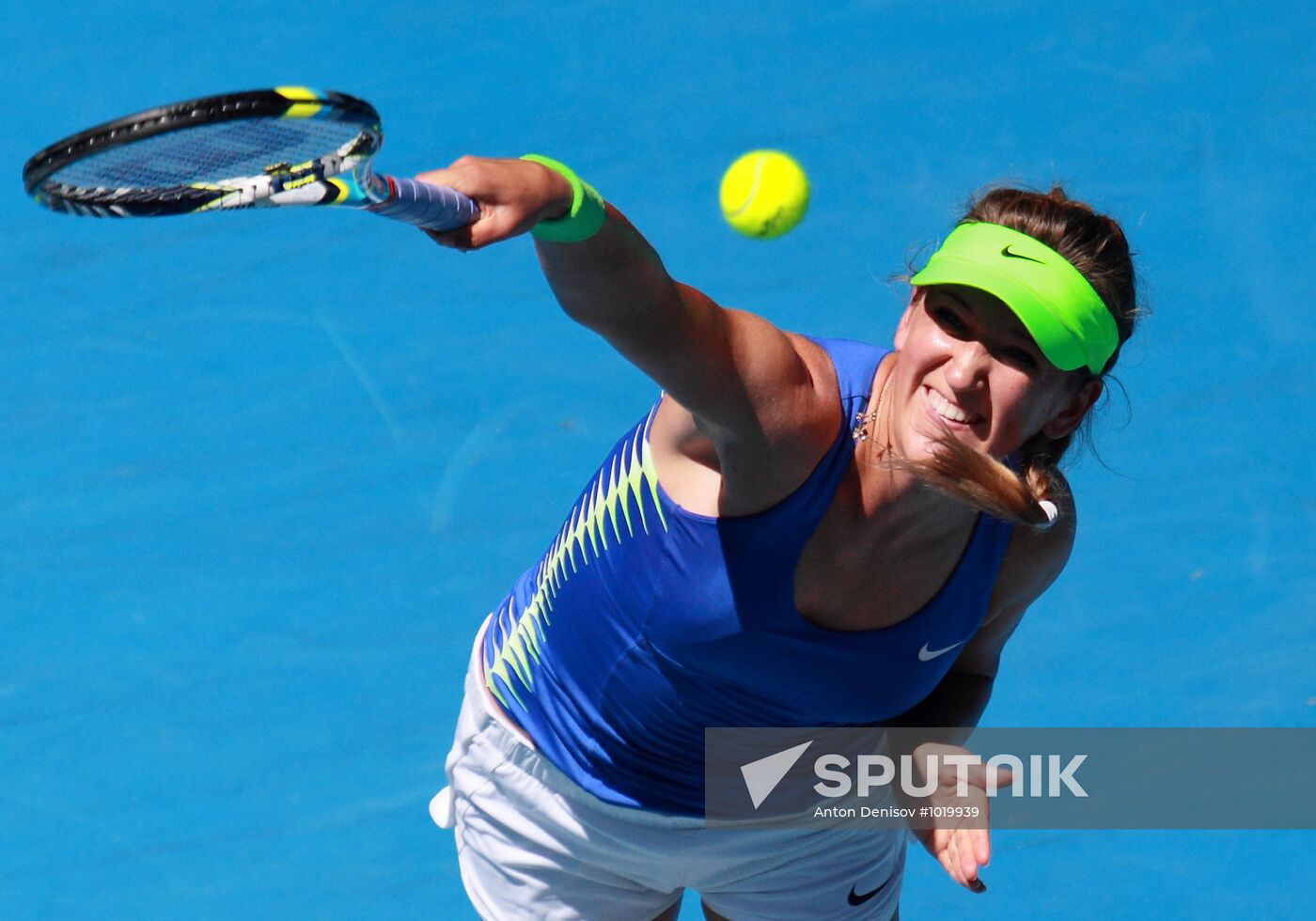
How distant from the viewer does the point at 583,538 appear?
2.20m

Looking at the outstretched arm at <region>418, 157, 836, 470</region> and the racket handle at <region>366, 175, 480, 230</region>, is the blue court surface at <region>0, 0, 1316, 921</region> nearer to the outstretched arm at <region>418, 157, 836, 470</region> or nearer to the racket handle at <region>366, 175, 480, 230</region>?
the outstretched arm at <region>418, 157, 836, 470</region>

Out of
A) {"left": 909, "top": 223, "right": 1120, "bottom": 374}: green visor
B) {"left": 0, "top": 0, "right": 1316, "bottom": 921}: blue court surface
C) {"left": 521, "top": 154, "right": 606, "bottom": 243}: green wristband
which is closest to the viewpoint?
{"left": 521, "top": 154, "right": 606, "bottom": 243}: green wristband

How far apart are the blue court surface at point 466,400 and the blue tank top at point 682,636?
1.33m

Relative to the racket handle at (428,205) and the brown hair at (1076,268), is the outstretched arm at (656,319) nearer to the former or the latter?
the racket handle at (428,205)

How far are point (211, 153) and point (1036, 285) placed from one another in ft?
3.10

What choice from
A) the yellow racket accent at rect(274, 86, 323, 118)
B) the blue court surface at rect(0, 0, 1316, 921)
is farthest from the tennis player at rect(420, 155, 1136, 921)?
the blue court surface at rect(0, 0, 1316, 921)

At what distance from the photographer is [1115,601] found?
12.7ft

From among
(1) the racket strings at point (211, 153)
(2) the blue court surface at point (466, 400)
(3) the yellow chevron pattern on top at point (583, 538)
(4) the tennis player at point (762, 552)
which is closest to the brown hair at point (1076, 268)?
(4) the tennis player at point (762, 552)

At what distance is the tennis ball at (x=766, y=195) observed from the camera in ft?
9.73

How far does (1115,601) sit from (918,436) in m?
2.10

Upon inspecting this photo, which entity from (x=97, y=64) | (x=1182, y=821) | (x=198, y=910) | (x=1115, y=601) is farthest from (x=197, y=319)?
(x=1182, y=821)

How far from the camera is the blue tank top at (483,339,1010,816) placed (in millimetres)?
2002

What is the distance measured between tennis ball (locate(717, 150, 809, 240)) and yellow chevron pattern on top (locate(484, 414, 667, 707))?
91 centimetres

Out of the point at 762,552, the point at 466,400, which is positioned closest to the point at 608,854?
the point at 762,552
